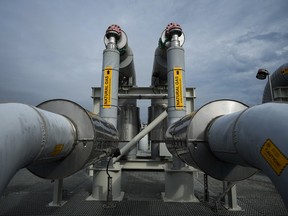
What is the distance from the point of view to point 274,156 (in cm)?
121

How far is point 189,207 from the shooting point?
4477 mm

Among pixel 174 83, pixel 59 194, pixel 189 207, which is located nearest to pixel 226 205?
pixel 189 207

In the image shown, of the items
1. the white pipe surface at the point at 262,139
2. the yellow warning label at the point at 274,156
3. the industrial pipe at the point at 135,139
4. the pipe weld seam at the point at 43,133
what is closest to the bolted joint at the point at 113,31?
the industrial pipe at the point at 135,139

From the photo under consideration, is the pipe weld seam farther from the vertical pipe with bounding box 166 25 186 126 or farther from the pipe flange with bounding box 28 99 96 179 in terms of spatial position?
the vertical pipe with bounding box 166 25 186 126

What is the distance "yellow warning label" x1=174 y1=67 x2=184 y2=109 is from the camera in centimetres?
487

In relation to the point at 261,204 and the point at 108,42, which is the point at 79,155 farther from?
the point at 261,204

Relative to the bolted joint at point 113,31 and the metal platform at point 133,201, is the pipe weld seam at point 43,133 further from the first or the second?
the bolted joint at point 113,31

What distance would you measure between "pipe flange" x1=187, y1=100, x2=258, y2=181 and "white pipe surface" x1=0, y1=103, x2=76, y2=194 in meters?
1.26

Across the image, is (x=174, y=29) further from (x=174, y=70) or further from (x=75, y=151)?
(x=75, y=151)

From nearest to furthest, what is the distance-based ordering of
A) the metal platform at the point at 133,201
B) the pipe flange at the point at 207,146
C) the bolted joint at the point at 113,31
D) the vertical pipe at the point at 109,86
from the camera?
the pipe flange at the point at 207,146 → the metal platform at the point at 133,201 → the vertical pipe at the point at 109,86 → the bolted joint at the point at 113,31

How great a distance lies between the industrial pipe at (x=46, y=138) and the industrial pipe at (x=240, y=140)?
1.11 meters

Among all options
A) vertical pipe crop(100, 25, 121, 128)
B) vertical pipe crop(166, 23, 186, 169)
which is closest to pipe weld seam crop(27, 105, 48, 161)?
vertical pipe crop(100, 25, 121, 128)

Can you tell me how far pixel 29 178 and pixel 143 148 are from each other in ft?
28.5

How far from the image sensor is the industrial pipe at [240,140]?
1199 millimetres
